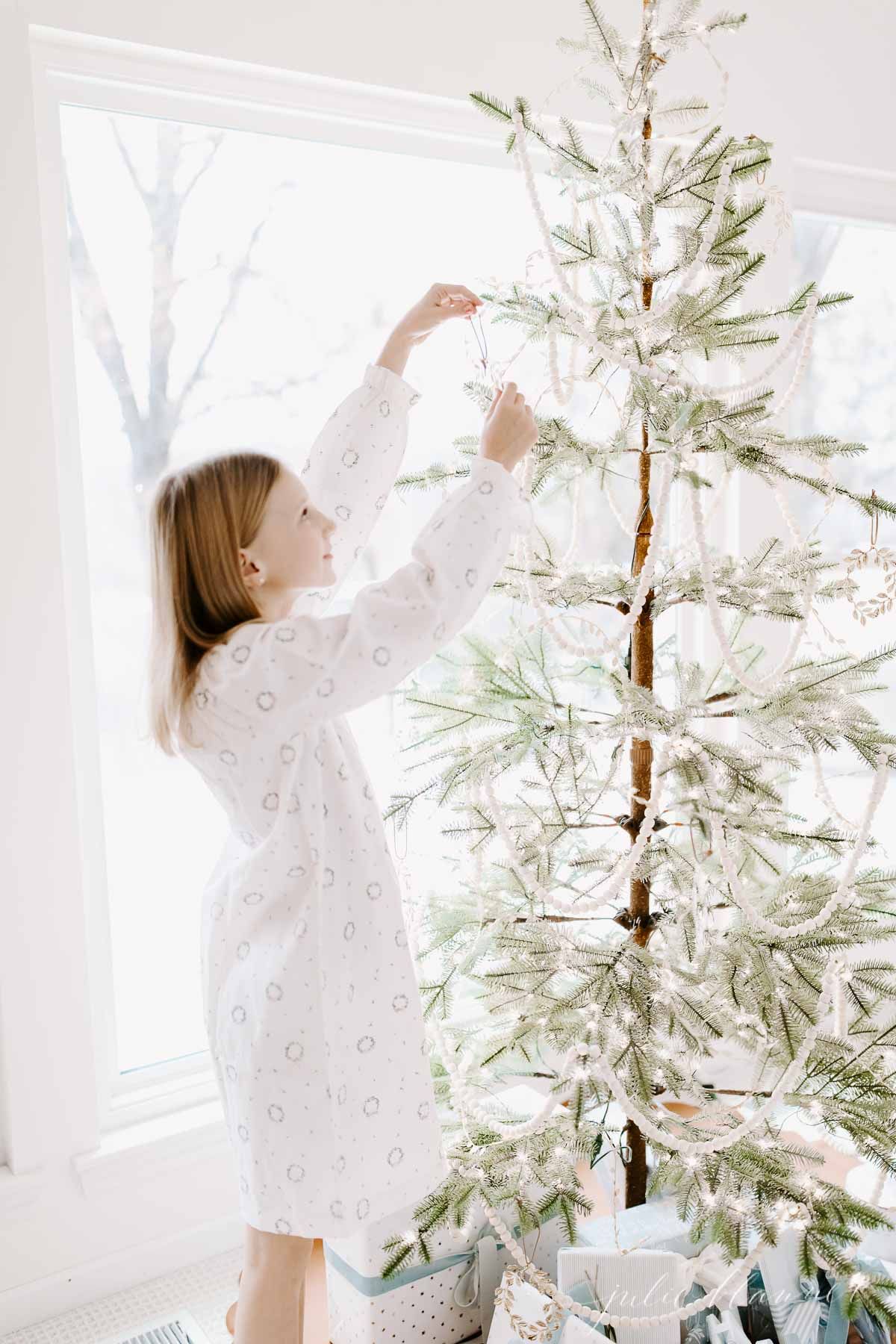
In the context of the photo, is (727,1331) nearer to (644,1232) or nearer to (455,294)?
(644,1232)

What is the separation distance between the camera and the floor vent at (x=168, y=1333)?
1.73m

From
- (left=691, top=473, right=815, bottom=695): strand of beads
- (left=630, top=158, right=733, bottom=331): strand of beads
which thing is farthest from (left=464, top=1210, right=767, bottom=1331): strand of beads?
(left=630, top=158, right=733, bottom=331): strand of beads

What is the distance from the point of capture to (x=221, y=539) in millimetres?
1187

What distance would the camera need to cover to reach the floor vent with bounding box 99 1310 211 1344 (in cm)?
173

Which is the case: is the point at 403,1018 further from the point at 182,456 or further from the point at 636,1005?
the point at 182,456

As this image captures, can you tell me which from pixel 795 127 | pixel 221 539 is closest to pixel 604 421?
pixel 795 127

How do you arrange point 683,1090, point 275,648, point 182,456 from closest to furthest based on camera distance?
point 275,648 < point 683,1090 < point 182,456

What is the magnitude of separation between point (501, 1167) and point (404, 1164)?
24 centimetres

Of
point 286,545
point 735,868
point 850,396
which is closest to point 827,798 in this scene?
point 735,868

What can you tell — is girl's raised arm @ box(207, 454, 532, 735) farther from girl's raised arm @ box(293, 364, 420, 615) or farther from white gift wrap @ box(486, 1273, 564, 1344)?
white gift wrap @ box(486, 1273, 564, 1344)

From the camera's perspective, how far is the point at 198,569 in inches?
46.8

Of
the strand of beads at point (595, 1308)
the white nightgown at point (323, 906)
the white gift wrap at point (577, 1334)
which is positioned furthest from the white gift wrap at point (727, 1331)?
the white nightgown at point (323, 906)

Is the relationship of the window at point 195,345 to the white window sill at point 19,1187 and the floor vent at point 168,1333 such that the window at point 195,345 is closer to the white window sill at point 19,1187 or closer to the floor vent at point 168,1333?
the white window sill at point 19,1187

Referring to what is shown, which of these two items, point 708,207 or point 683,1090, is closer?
point 708,207
